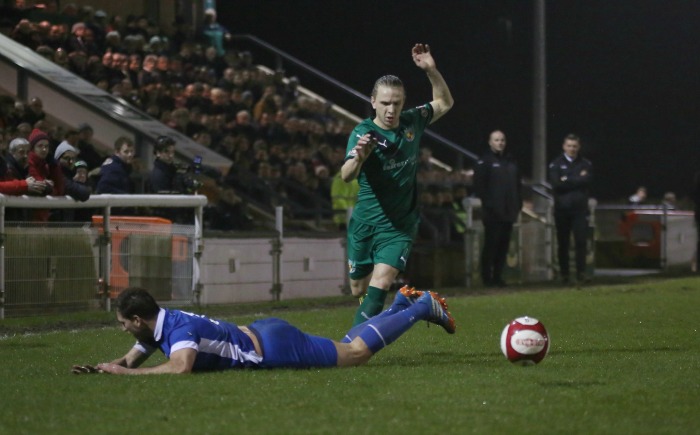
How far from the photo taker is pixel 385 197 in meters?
10.3

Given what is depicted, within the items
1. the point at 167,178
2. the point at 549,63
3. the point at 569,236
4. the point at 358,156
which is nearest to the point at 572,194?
the point at 569,236

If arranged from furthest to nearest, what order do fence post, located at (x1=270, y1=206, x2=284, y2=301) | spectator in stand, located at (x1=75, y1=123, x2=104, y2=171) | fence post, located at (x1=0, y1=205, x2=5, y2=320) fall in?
fence post, located at (x1=270, y1=206, x2=284, y2=301) < spectator in stand, located at (x1=75, y1=123, x2=104, y2=171) < fence post, located at (x1=0, y1=205, x2=5, y2=320)

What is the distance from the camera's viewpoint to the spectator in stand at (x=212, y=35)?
90.8 feet

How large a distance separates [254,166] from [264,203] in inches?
38.4

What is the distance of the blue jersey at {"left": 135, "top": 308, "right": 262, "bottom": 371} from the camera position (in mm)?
8344

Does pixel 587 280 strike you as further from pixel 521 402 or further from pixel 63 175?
pixel 521 402

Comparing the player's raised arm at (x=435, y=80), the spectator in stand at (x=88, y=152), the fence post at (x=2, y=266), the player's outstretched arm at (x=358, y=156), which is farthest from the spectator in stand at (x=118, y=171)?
the player's outstretched arm at (x=358, y=156)

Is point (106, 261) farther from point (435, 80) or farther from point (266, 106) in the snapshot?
point (266, 106)

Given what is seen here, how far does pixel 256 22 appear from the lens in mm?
33000

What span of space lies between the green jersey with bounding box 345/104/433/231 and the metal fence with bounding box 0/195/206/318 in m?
5.56

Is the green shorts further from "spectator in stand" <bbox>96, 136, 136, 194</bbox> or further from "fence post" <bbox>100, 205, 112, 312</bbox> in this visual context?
"spectator in stand" <bbox>96, 136, 136, 194</bbox>

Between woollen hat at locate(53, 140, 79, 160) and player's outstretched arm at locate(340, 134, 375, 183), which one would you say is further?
woollen hat at locate(53, 140, 79, 160)

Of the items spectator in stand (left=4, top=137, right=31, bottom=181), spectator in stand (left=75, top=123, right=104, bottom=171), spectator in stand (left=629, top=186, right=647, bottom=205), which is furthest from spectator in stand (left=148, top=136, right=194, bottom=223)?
spectator in stand (left=629, top=186, right=647, bottom=205)

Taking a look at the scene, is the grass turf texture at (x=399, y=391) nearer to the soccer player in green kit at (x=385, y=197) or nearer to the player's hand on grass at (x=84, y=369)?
the player's hand on grass at (x=84, y=369)
